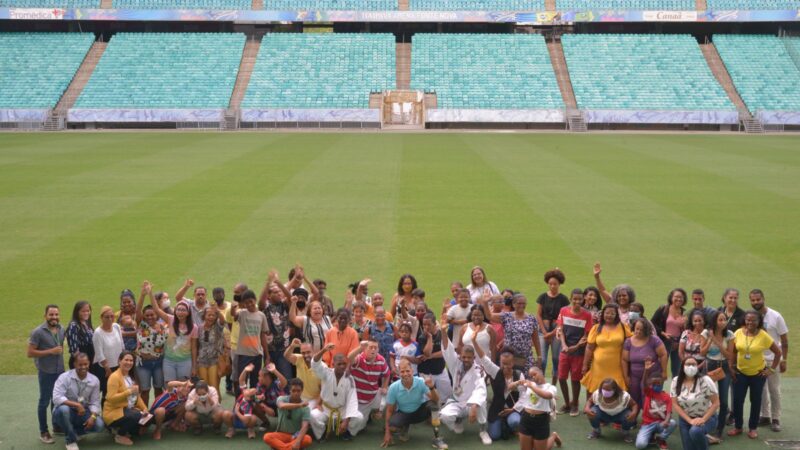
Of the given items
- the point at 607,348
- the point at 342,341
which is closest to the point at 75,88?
the point at 342,341

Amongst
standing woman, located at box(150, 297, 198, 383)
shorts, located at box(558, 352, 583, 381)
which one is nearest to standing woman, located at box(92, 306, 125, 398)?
standing woman, located at box(150, 297, 198, 383)

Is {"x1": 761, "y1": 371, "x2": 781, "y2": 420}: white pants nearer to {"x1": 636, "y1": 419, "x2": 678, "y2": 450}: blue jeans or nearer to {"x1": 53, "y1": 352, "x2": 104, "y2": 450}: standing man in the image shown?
{"x1": 636, "y1": 419, "x2": 678, "y2": 450}: blue jeans

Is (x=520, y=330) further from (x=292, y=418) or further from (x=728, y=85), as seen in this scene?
(x=728, y=85)

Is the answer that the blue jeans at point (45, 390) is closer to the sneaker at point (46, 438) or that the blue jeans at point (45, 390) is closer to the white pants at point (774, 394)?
the sneaker at point (46, 438)

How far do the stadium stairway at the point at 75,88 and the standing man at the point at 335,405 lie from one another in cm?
5176

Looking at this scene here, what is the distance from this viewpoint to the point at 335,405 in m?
10.3

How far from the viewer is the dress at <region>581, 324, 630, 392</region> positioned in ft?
34.0

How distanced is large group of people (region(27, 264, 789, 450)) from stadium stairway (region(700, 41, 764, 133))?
49.4 metres

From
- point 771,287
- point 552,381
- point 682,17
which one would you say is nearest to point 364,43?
point 682,17

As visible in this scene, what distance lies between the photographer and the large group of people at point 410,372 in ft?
32.7

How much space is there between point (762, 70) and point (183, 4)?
148 feet

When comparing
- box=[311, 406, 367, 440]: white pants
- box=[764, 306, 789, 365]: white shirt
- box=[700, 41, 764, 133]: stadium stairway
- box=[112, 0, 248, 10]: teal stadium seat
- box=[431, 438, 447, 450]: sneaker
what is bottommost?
box=[431, 438, 447, 450]: sneaker

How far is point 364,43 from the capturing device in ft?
228

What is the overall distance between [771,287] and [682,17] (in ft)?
185
